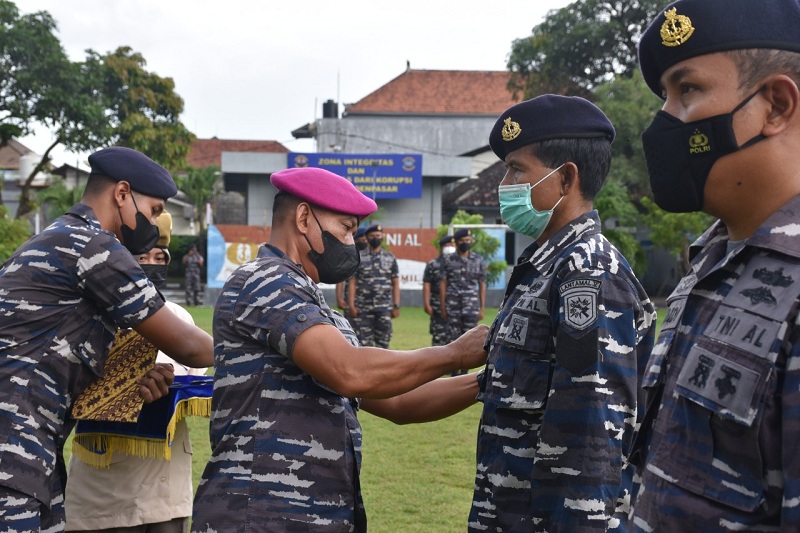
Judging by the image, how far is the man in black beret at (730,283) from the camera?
150 cm

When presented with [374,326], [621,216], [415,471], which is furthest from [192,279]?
[415,471]

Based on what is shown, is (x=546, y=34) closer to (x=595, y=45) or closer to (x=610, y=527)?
(x=595, y=45)

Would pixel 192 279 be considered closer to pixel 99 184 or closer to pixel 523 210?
pixel 99 184

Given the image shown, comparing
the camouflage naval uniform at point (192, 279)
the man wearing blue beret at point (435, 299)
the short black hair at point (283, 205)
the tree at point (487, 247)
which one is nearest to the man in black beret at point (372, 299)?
the man wearing blue beret at point (435, 299)

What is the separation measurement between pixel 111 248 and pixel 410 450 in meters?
5.37

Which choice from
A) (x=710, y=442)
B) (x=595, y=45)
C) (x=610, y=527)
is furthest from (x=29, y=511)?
(x=595, y=45)

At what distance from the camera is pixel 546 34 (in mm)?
35000

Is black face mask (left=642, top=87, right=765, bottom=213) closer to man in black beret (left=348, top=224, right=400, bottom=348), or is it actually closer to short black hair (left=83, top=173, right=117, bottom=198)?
short black hair (left=83, top=173, right=117, bottom=198)

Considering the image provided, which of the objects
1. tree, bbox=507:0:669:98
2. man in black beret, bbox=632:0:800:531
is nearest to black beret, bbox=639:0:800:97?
man in black beret, bbox=632:0:800:531

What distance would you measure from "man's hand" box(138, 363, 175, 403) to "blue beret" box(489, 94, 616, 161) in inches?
69.0

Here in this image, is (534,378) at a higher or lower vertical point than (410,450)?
higher

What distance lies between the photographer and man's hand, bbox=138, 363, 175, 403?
3574mm

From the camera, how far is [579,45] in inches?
1356

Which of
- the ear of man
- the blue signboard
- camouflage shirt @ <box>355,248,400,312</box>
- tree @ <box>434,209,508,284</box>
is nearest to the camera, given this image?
the ear of man
